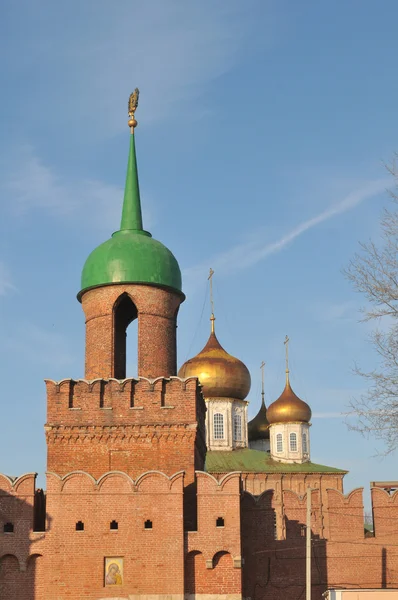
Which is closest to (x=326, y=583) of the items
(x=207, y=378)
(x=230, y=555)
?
(x=230, y=555)

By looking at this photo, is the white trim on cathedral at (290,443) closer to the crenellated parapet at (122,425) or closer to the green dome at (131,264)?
the green dome at (131,264)

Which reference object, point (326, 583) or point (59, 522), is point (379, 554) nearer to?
point (326, 583)

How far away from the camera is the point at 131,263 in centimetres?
2906

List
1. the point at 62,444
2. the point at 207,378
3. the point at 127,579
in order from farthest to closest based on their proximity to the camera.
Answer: the point at 207,378 → the point at 62,444 → the point at 127,579

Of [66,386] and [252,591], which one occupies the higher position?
[66,386]

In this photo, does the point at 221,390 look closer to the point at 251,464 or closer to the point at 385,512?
the point at 251,464

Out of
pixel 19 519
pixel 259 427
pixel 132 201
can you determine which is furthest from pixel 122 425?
pixel 259 427

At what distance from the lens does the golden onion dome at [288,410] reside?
195 feet

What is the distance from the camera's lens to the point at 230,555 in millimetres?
25812

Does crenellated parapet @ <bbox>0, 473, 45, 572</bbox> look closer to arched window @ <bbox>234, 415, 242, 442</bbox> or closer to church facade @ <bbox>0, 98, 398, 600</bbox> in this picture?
church facade @ <bbox>0, 98, 398, 600</bbox>

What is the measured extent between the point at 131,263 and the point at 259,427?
36240 mm

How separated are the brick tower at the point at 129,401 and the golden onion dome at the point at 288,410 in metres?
31.0

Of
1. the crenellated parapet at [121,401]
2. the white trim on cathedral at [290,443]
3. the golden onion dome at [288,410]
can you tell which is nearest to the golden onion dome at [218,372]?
the golden onion dome at [288,410]

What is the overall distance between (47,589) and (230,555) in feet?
16.1
